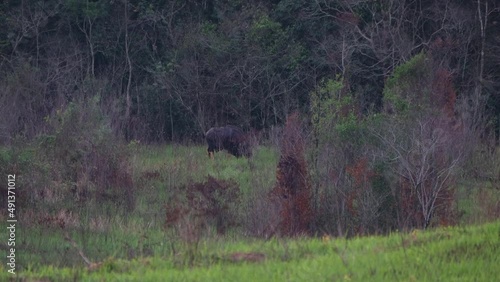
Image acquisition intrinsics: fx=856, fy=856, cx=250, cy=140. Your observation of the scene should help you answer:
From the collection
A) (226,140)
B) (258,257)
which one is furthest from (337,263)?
(226,140)

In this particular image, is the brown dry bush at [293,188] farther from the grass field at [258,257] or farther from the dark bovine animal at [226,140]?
the dark bovine animal at [226,140]

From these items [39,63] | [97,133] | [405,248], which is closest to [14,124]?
[97,133]

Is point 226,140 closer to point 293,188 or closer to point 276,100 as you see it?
point 276,100

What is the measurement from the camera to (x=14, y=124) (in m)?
23.2

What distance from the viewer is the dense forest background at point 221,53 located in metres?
28.8

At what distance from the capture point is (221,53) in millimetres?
30938

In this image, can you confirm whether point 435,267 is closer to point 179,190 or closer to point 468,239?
point 468,239

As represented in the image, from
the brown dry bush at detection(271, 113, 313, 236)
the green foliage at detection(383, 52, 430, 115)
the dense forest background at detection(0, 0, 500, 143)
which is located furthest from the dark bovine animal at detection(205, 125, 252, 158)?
the brown dry bush at detection(271, 113, 313, 236)

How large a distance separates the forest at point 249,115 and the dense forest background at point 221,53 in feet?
0.24

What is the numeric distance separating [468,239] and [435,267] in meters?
1.04

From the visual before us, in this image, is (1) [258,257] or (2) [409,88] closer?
(1) [258,257]

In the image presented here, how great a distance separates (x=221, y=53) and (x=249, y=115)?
8.13 ft

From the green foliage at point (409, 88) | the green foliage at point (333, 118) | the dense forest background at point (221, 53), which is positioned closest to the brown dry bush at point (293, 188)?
the green foliage at point (333, 118)

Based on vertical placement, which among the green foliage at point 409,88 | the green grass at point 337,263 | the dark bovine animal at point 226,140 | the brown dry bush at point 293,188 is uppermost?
the green foliage at point 409,88
